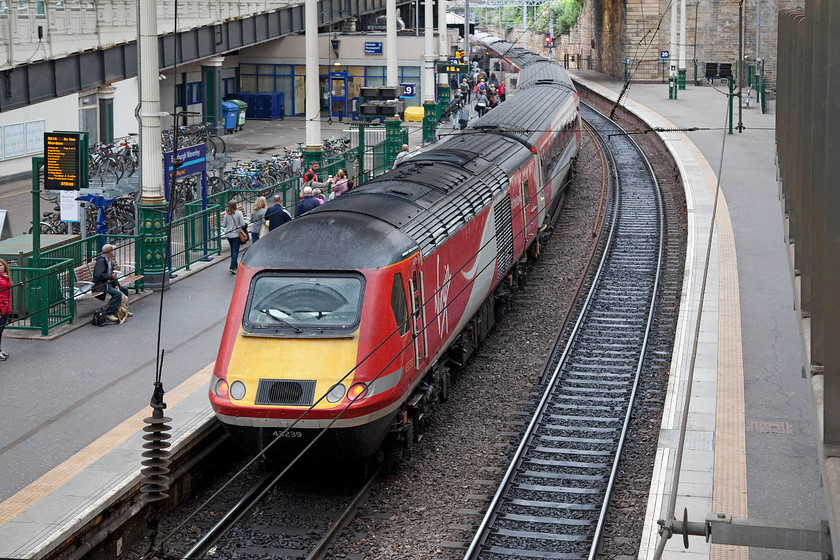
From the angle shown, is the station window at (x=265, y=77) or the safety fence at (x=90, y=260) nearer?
the safety fence at (x=90, y=260)

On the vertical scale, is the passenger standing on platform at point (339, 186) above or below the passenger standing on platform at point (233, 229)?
above

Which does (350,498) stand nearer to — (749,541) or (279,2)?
(749,541)

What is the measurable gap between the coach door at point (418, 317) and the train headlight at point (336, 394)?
55.5 inches

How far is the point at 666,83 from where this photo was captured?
65.8 metres

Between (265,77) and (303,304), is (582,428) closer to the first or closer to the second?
(303,304)

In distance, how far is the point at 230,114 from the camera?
1829 inches

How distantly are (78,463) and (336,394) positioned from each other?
2650 millimetres

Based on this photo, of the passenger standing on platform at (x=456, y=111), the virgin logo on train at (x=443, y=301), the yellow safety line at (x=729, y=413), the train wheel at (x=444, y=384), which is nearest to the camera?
the yellow safety line at (x=729, y=413)

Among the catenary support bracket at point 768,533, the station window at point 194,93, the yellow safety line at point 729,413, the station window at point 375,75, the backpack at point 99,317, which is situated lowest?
the yellow safety line at point 729,413

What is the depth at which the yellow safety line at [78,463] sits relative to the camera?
33.6ft

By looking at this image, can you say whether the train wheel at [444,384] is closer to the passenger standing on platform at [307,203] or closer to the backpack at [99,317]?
the backpack at [99,317]

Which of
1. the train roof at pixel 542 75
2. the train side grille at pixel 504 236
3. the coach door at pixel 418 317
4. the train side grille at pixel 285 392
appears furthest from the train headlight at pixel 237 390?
the train roof at pixel 542 75

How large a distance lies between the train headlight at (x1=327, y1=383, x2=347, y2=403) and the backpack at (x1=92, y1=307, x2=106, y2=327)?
6629 millimetres

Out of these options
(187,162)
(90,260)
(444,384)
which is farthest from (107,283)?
(444,384)
